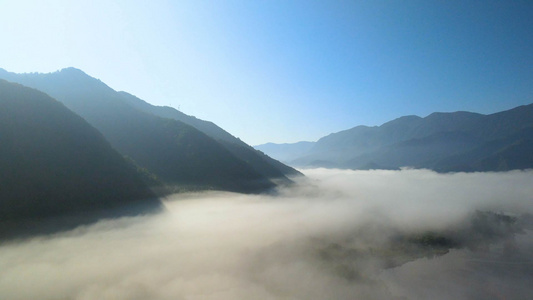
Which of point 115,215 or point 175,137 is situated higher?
point 175,137

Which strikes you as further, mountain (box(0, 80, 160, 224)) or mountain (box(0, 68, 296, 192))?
mountain (box(0, 68, 296, 192))

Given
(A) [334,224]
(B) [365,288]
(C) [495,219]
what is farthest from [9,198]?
(C) [495,219]

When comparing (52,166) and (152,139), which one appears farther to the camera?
(152,139)

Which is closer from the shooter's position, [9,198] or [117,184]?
[9,198]

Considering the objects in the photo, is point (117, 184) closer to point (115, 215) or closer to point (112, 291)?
point (115, 215)
